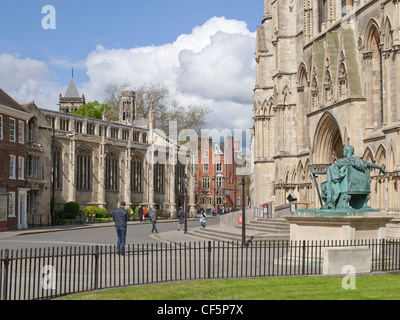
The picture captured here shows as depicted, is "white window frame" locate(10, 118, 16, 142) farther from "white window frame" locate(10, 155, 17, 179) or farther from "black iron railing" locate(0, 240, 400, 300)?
"black iron railing" locate(0, 240, 400, 300)

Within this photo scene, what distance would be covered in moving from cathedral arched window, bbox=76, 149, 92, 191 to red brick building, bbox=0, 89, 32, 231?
15583 millimetres

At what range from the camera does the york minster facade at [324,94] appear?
2494 cm

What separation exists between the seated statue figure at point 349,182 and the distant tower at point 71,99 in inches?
3439

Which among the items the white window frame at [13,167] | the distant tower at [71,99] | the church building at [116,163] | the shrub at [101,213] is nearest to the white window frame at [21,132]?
the white window frame at [13,167]

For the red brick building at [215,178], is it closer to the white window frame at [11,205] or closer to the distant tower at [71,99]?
the distant tower at [71,99]

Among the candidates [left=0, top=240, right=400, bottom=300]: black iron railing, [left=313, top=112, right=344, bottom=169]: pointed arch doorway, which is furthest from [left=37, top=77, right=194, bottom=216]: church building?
[left=0, top=240, right=400, bottom=300]: black iron railing

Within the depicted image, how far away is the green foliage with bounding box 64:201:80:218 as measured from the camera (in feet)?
172

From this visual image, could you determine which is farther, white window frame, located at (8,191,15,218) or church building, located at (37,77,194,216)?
church building, located at (37,77,194,216)

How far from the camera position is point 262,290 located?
39.1 ft

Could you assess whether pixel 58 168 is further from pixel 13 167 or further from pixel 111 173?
pixel 13 167
